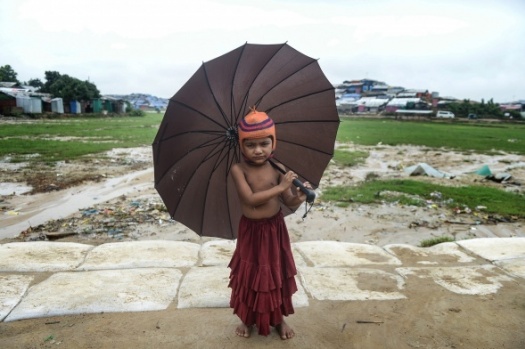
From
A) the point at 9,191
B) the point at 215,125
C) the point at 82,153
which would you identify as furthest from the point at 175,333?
the point at 82,153

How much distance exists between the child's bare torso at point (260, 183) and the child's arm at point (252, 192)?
40 millimetres

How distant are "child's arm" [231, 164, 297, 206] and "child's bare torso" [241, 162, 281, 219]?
1.6 inches

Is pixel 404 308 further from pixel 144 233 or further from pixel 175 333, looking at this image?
pixel 144 233

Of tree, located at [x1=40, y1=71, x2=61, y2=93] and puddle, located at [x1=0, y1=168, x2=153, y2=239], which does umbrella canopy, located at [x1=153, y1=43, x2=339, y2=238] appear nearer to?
puddle, located at [x1=0, y1=168, x2=153, y2=239]

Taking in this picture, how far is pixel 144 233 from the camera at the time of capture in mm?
6254

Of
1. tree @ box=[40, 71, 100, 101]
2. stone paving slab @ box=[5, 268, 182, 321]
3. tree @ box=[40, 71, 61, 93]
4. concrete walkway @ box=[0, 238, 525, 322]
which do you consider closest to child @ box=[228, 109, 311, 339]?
concrete walkway @ box=[0, 238, 525, 322]

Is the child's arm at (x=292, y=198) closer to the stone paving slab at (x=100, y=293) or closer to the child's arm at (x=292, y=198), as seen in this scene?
the child's arm at (x=292, y=198)

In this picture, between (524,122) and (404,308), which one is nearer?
(404,308)

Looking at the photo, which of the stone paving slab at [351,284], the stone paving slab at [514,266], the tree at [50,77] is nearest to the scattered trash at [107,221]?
the stone paving slab at [351,284]

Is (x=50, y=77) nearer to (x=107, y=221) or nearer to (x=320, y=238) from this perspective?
(x=107, y=221)

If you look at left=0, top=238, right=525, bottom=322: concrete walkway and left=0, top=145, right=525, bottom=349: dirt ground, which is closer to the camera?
left=0, top=145, right=525, bottom=349: dirt ground

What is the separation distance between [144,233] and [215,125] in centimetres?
422

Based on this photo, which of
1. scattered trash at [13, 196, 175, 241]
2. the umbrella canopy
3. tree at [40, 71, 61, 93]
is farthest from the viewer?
tree at [40, 71, 61, 93]

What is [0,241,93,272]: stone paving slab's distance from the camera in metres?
3.72
